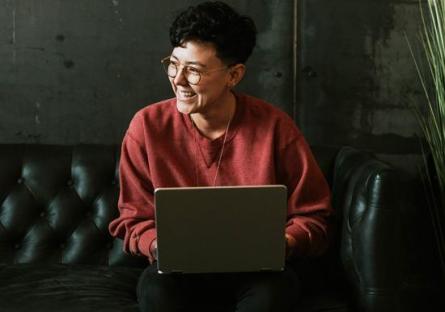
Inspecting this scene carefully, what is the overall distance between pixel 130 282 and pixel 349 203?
0.77 metres

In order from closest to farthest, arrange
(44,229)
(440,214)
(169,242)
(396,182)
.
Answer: (169,242) < (396,182) < (44,229) < (440,214)

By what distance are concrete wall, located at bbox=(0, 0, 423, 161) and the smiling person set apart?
61 centimetres

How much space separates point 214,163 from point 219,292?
0.42 metres

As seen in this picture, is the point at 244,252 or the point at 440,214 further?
the point at 440,214

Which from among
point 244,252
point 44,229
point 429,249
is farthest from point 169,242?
point 429,249

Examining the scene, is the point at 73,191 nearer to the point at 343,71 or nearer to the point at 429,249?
the point at 343,71

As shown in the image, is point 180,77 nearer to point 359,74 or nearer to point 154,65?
point 154,65

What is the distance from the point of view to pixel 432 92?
2748 mm

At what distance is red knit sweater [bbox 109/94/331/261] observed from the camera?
2041mm

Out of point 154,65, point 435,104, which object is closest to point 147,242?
point 154,65

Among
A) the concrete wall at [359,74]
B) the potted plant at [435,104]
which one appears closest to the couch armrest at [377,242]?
the potted plant at [435,104]

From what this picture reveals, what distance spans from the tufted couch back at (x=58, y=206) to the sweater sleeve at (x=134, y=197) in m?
0.30

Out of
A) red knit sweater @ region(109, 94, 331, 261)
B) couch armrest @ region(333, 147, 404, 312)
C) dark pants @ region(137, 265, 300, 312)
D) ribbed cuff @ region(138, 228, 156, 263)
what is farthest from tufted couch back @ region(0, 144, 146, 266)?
couch armrest @ region(333, 147, 404, 312)

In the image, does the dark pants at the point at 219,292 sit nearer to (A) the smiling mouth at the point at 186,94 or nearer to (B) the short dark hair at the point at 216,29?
(A) the smiling mouth at the point at 186,94
